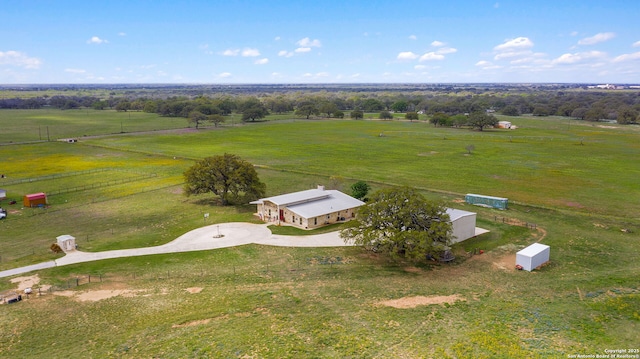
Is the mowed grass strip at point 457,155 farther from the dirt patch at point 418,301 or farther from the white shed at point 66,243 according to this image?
the white shed at point 66,243

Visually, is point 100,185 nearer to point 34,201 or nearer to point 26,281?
point 34,201

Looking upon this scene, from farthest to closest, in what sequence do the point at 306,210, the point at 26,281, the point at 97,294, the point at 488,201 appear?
1. the point at 488,201
2. the point at 306,210
3. the point at 26,281
4. the point at 97,294

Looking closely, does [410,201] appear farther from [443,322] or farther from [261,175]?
[261,175]

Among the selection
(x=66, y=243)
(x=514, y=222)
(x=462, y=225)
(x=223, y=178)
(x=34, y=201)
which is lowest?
(x=514, y=222)

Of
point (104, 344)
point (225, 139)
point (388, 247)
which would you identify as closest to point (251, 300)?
point (104, 344)

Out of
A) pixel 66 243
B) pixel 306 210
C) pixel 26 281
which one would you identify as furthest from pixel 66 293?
pixel 306 210

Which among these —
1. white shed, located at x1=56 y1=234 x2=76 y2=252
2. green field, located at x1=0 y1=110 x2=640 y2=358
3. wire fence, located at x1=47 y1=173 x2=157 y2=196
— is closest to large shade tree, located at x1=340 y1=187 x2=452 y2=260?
green field, located at x1=0 y1=110 x2=640 y2=358
